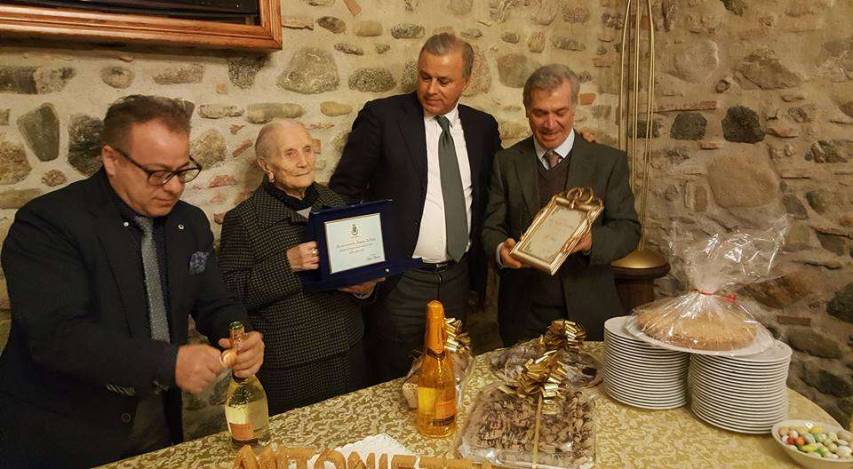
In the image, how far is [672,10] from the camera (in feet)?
10.8

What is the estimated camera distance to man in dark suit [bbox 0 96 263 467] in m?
1.36

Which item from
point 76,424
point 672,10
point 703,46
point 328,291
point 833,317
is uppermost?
point 672,10

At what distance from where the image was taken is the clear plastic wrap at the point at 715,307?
1423 millimetres

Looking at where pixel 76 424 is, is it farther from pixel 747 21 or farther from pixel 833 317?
pixel 747 21

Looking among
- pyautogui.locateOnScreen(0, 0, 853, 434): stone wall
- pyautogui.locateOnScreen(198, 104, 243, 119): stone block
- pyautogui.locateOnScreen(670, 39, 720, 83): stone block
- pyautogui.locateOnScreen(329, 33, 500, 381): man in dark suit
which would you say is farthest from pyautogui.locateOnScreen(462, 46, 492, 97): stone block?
pyautogui.locateOnScreen(198, 104, 243, 119): stone block

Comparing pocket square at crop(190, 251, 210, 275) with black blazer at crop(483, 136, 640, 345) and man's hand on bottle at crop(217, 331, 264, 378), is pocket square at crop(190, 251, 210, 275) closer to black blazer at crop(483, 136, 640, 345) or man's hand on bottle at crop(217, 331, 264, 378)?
man's hand on bottle at crop(217, 331, 264, 378)

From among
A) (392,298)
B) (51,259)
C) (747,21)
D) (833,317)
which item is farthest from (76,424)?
(747,21)

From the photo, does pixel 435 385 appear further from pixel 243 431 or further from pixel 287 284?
pixel 287 284

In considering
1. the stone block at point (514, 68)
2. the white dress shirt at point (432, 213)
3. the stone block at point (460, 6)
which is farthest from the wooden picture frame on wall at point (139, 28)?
the stone block at point (514, 68)

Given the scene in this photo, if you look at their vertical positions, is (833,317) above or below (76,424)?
below

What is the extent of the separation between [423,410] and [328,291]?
2.68ft

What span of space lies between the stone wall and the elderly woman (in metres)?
0.40

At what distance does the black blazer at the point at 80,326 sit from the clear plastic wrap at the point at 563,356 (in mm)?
843

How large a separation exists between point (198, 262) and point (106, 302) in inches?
10.9
